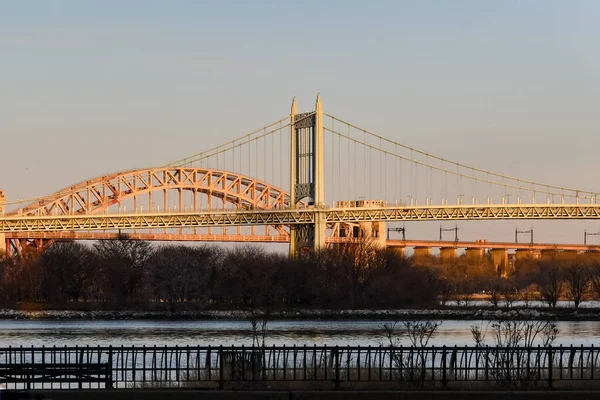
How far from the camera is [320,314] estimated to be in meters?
72.1

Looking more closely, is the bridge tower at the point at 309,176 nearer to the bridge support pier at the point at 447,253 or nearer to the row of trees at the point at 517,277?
the row of trees at the point at 517,277

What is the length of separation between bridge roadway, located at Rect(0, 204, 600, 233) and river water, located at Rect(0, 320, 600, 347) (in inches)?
754

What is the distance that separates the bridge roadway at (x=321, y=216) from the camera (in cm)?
8606

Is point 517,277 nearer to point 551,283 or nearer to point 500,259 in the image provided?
point 500,259

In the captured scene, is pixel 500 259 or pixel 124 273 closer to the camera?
pixel 124 273

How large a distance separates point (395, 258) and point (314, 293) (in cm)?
1289

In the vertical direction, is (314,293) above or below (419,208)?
below

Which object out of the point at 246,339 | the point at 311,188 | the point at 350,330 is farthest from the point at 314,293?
the point at 246,339

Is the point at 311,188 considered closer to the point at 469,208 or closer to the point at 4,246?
the point at 469,208

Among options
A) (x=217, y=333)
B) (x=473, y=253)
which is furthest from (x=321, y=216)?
(x=473, y=253)

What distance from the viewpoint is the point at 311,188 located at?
85875 millimetres

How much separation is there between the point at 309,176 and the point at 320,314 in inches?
629

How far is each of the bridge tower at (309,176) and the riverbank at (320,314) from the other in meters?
12.2

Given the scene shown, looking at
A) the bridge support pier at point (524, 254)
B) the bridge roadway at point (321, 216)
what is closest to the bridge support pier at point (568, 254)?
the bridge support pier at point (524, 254)
